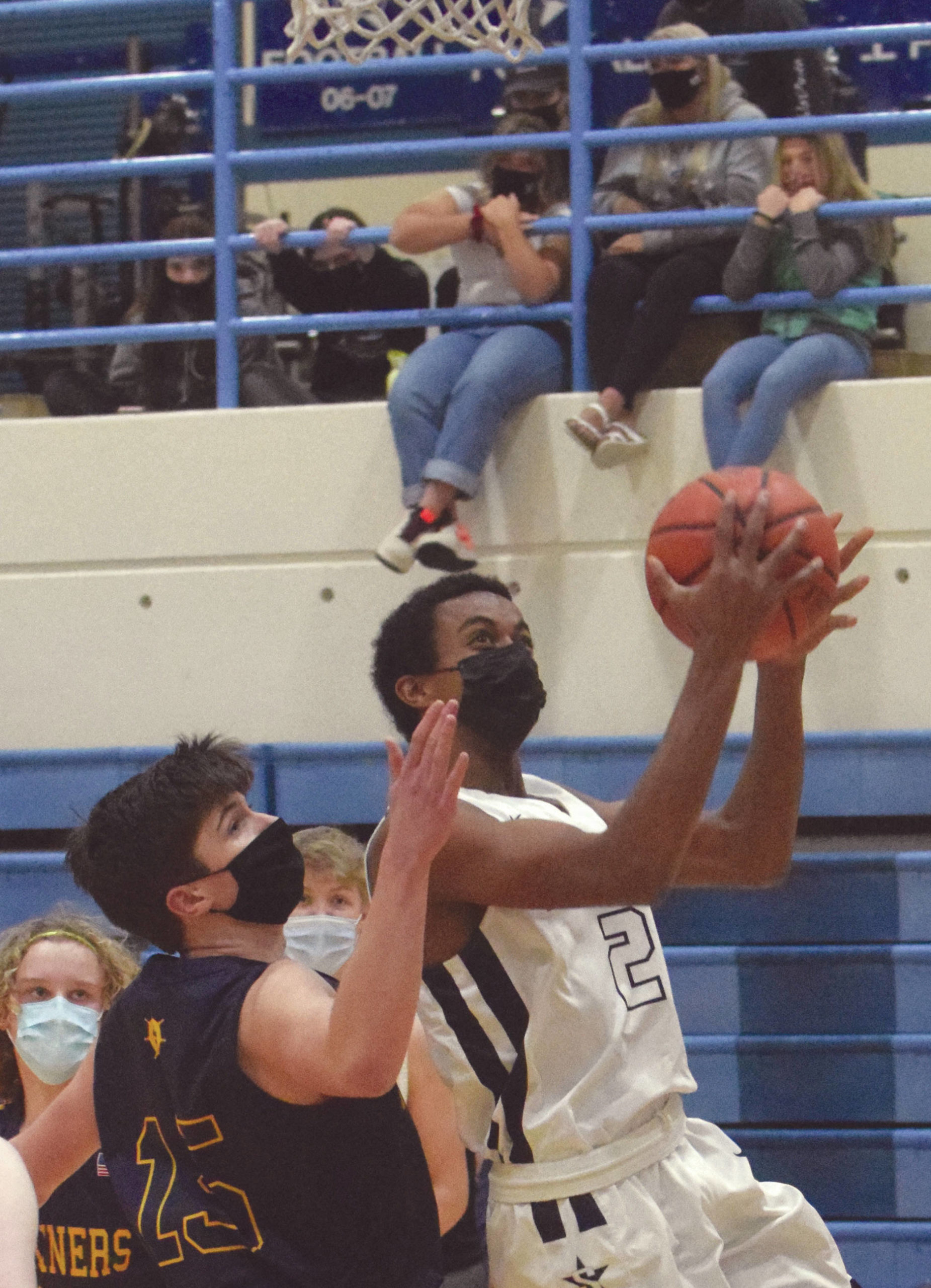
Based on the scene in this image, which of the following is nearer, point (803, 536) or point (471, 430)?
point (803, 536)

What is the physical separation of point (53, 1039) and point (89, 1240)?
396mm

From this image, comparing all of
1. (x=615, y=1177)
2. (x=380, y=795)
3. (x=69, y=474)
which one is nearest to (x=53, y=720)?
(x=69, y=474)

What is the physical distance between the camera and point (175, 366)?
5.64 m

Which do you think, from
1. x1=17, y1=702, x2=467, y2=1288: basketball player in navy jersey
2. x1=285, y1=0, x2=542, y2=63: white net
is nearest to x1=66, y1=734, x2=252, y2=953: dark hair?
x1=17, y1=702, x2=467, y2=1288: basketball player in navy jersey

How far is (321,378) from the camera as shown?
18.4 feet

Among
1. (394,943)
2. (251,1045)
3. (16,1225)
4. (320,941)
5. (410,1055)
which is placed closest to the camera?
(16,1225)

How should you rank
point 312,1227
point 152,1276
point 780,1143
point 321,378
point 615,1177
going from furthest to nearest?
point 321,378, point 780,1143, point 152,1276, point 615,1177, point 312,1227

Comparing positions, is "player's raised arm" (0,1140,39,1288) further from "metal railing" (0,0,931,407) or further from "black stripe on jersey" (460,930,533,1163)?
"metal railing" (0,0,931,407)

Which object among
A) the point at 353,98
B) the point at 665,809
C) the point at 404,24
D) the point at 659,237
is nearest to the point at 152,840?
the point at 665,809

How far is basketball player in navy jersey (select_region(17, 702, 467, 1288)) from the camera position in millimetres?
2047

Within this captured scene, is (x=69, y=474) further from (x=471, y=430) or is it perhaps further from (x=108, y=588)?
(x=471, y=430)

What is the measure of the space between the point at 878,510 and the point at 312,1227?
9.71ft

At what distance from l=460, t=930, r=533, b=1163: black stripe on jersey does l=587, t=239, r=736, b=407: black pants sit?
7.86 ft

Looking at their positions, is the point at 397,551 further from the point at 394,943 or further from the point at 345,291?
the point at 394,943
